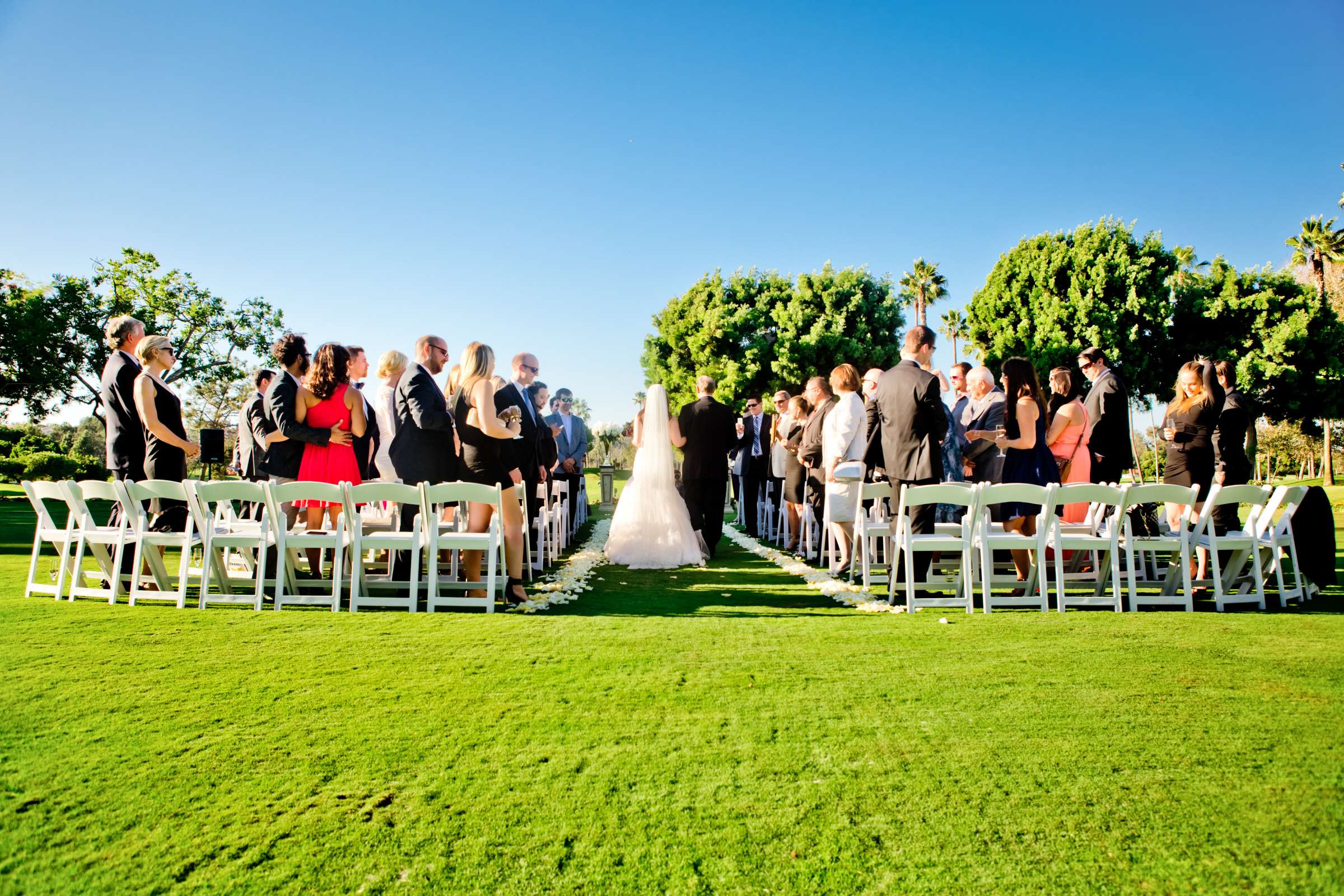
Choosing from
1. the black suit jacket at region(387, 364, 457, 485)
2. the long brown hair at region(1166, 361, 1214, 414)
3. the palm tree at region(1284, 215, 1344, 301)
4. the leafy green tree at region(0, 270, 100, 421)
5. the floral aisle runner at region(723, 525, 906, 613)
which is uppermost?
the palm tree at region(1284, 215, 1344, 301)

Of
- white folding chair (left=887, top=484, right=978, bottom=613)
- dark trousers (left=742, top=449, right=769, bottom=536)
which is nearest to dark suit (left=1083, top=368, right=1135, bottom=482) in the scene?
white folding chair (left=887, top=484, right=978, bottom=613)

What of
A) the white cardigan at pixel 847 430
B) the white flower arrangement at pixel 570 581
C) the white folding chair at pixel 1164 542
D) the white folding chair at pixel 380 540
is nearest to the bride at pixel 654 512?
the white flower arrangement at pixel 570 581

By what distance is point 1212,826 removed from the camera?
2.33 meters

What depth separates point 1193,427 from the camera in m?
6.71

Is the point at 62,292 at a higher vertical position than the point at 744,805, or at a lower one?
higher

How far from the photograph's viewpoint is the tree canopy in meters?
35.4

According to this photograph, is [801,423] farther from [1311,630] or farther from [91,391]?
[91,391]

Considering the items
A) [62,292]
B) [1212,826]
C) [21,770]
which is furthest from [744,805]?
[62,292]

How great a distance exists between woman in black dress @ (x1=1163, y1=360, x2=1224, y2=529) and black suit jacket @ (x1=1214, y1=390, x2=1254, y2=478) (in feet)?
0.22

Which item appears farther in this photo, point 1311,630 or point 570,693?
point 1311,630

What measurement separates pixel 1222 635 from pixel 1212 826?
10.1 feet

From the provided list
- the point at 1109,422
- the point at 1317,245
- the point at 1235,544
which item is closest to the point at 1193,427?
the point at 1109,422

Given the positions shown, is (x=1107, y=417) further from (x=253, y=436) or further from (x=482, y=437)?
(x=253, y=436)

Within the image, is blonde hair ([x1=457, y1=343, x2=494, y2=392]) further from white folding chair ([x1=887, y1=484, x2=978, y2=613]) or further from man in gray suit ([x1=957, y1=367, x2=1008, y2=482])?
man in gray suit ([x1=957, y1=367, x2=1008, y2=482])
